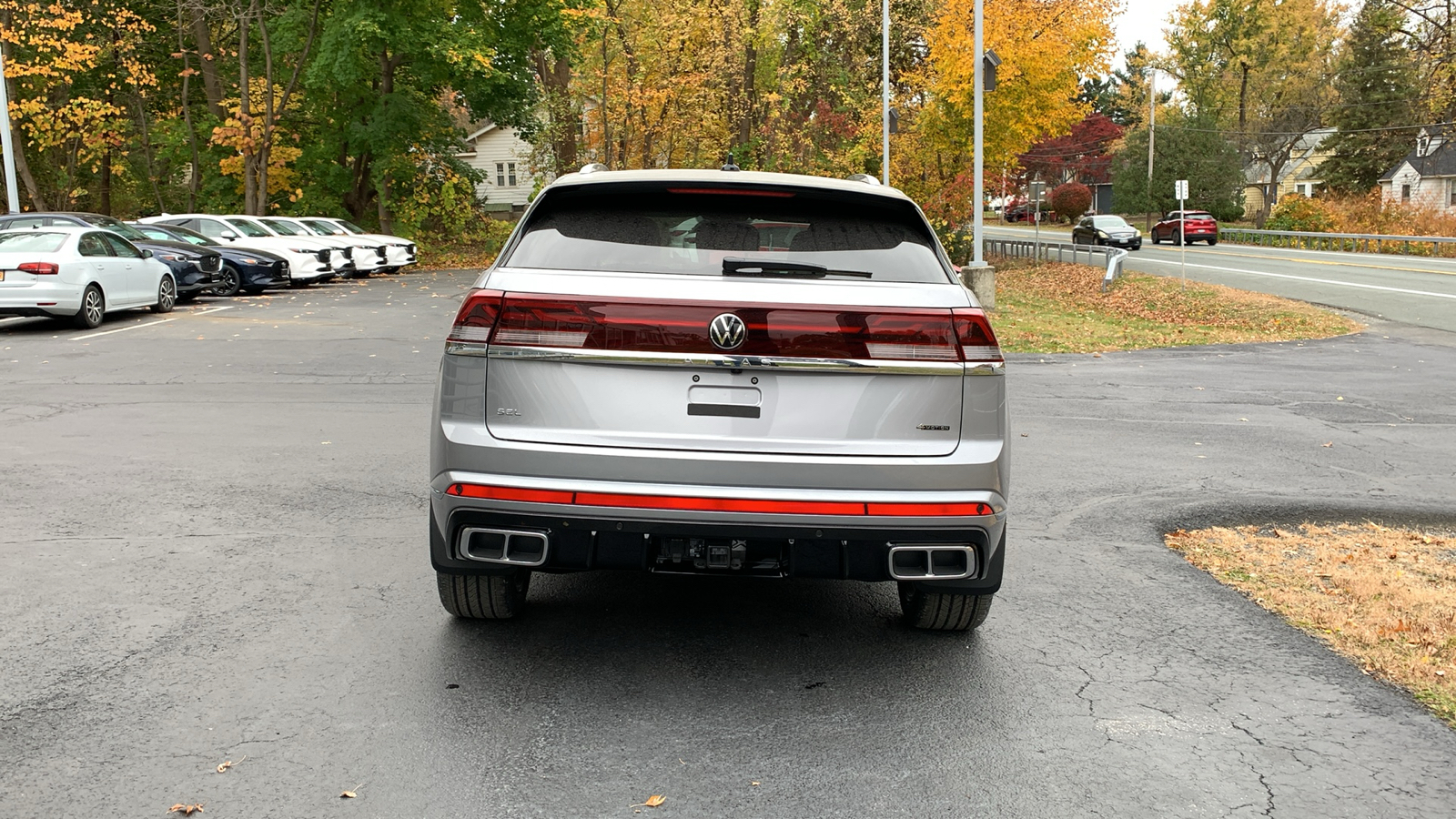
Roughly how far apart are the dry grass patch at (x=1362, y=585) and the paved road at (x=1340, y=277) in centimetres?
1524

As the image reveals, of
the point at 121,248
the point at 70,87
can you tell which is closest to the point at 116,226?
the point at 121,248

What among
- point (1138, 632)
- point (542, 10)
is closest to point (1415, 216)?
point (542, 10)

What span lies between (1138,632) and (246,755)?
3.53m

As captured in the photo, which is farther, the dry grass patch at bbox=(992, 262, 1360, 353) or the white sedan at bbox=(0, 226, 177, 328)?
the dry grass patch at bbox=(992, 262, 1360, 353)

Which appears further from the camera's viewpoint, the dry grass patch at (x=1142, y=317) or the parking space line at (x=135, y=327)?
the dry grass patch at (x=1142, y=317)

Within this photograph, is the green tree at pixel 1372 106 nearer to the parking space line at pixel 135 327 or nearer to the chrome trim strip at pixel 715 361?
the parking space line at pixel 135 327

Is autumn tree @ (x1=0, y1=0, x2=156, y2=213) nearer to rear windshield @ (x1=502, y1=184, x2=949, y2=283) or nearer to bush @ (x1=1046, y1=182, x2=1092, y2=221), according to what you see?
rear windshield @ (x1=502, y1=184, x2=949, y2=283)

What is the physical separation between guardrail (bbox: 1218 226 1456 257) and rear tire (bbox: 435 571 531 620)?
4315cm

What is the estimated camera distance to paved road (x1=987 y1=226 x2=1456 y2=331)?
76.5 feet

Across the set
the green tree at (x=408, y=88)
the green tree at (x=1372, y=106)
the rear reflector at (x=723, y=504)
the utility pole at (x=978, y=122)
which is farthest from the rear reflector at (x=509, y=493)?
the green tree at (x=1372, y=106)

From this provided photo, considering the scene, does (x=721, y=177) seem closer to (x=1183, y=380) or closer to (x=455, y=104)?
(x=1183, y=380)

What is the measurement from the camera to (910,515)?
416cm

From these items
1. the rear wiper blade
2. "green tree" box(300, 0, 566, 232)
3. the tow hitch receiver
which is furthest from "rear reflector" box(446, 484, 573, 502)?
"green tree" box(300, 0, 566, 232)

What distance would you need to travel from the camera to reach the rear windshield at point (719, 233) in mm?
4379
